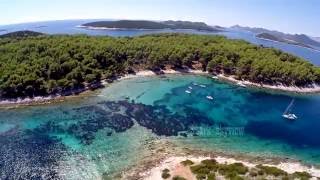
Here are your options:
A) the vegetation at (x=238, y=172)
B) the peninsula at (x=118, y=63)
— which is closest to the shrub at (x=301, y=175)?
the vegetation at (x=238, y=172)

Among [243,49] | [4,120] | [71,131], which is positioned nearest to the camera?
[71,131]

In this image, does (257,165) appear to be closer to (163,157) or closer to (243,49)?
(163,157)

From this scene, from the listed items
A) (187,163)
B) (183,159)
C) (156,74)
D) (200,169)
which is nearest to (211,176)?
(200,169)

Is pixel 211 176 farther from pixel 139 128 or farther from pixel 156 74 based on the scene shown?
pixel 156 74

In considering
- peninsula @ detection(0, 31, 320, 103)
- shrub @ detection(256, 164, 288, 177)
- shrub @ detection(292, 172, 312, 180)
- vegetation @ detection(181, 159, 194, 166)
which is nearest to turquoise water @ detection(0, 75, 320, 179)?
shrub @ detection(256, 164, 288, 177)

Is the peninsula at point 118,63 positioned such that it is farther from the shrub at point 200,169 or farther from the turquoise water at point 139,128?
the shrub at point 200,169

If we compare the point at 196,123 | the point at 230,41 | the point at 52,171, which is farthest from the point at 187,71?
the point at 52,171
